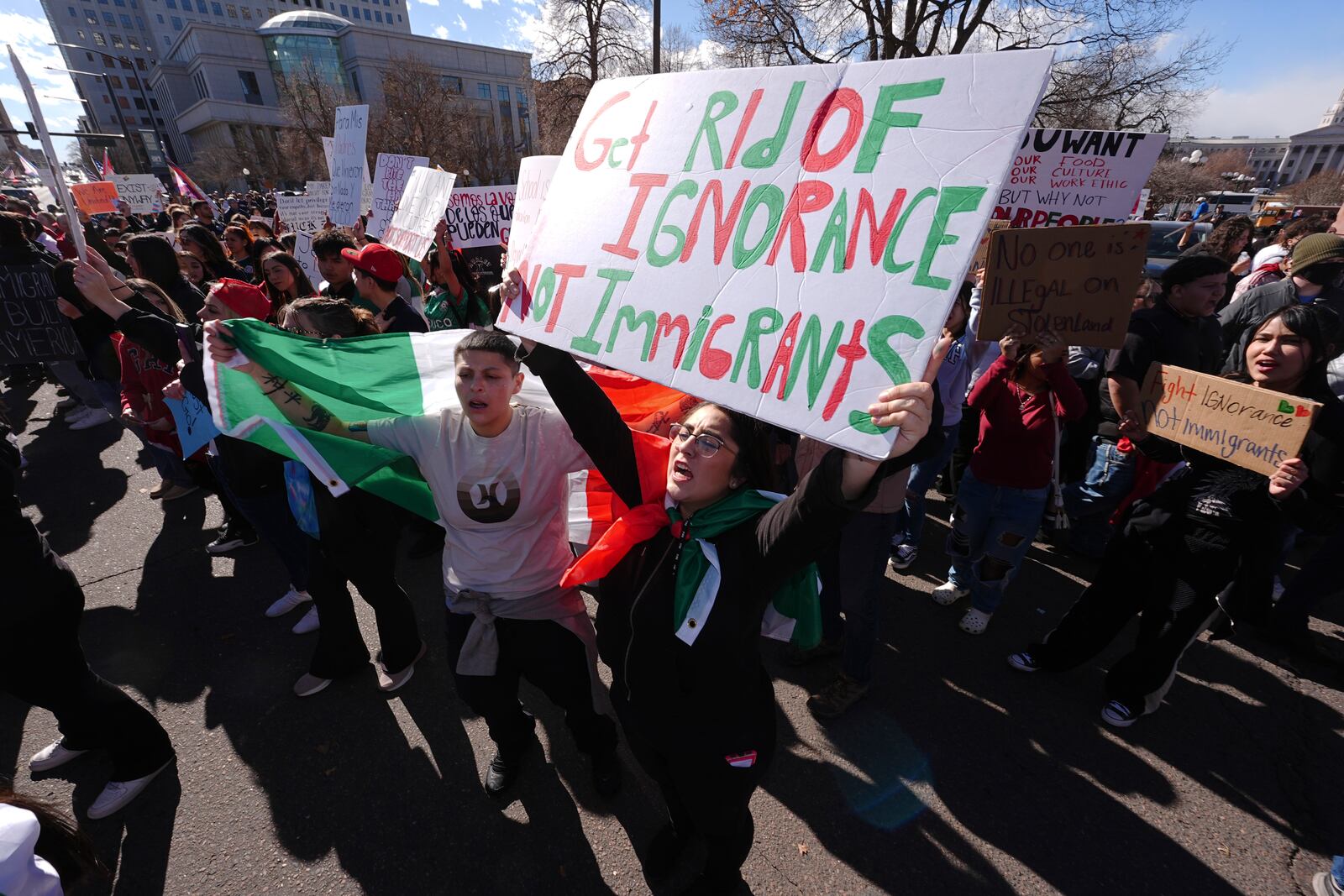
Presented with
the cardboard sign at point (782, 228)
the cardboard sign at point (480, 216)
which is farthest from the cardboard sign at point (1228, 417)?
the cardboard sign at point (480, 216)

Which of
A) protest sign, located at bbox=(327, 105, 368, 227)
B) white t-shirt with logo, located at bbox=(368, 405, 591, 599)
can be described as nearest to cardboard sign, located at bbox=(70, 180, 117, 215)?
protest sign, located at bbox=(327, 105, 368, 227)

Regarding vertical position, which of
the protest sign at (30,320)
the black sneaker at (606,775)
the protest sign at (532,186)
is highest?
the protest sign at (532,186)

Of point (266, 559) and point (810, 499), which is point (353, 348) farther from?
point (266, 559)

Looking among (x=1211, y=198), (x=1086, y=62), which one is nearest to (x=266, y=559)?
(x=1086, y=62)

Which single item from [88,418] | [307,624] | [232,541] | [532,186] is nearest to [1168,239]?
[532,186]

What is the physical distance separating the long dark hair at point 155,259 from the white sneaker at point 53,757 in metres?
2.88

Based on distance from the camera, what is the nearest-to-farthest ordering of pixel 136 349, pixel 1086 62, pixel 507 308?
pixel 507 308 < pixel 136 349 < pixel 1086 62

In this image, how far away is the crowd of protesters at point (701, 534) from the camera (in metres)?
1.77

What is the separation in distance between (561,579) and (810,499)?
4.12 ft

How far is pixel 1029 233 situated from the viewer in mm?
2393

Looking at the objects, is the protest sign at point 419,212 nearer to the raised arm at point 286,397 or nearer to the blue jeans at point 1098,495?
the raised arm at point 286,397

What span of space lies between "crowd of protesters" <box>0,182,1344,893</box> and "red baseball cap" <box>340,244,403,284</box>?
29 millimetres

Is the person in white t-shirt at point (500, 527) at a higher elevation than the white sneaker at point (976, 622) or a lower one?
higher

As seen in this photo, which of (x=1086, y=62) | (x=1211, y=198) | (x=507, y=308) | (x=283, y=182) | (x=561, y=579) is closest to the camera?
(x=507, y=308)
